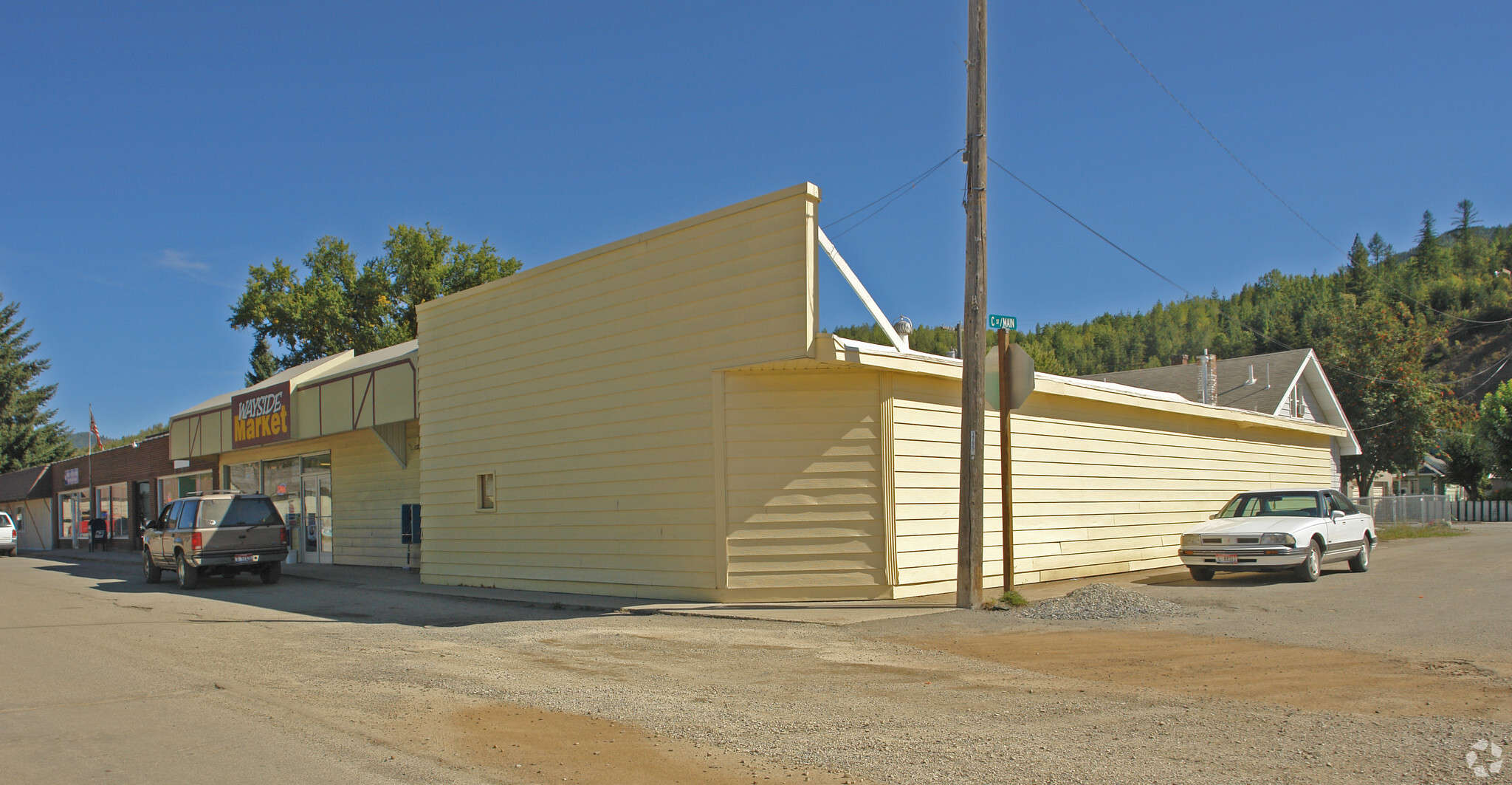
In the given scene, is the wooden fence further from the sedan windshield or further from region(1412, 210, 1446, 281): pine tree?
region(1412, 210, 1446, 281): pine tree

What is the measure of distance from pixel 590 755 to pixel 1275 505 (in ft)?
45.6

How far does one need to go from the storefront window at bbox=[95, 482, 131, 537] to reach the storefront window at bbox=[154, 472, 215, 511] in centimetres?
331

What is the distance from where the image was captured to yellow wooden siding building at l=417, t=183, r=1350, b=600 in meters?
12.6

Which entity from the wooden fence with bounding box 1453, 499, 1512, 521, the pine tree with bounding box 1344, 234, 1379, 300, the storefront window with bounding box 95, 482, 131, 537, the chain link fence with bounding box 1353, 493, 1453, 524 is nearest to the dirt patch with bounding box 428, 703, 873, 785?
the chain link fence with bounding box 1353, 493, 1453, 524

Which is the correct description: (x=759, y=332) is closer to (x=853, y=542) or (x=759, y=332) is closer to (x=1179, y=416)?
(x=853, y=542)

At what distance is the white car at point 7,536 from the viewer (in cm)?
3688

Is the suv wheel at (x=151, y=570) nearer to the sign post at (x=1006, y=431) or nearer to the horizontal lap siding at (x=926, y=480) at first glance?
the horizontal lap siding at (x=926, y=480)

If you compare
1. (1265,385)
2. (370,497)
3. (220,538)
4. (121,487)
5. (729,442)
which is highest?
(1265,385)

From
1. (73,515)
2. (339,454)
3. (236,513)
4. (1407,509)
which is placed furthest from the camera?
(73,515)

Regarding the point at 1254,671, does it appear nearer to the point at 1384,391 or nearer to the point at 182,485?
the point at 1384,391

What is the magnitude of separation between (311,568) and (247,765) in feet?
63.2

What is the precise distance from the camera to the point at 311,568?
2312 centimetres

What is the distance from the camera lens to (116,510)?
37.3m

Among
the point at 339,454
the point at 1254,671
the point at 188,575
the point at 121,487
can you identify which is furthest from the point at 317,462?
the point at 1254,671
